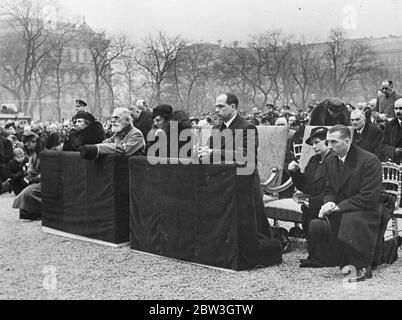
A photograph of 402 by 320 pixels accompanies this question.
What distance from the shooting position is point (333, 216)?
6238mm

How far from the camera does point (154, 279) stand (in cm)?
596

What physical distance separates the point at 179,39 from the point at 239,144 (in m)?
32.4

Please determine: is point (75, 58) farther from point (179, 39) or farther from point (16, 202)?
point (16, 202)

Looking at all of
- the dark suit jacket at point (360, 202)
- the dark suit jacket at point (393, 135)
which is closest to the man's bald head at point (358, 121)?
the dark suit jacket at point (393, 135)

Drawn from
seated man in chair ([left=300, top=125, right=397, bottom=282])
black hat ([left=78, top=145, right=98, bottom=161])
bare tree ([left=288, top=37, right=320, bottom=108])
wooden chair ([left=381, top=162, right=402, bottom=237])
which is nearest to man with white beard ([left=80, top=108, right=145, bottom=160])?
black hat ([left=78, top=145, right=98, bottom=161])

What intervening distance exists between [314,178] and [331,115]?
2661 millimetres

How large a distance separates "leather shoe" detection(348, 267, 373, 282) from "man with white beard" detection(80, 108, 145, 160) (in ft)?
10.6

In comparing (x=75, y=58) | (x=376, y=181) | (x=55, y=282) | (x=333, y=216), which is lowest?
(x=55, y=282)

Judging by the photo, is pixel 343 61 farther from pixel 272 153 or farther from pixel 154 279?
pixel 154 279

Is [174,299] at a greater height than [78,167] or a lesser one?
lesser

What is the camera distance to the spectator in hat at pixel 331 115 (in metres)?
9.26

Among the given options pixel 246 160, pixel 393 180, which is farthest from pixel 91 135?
pixel 393 180
